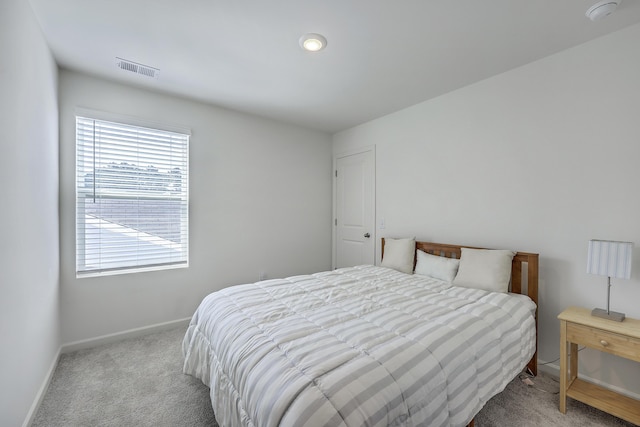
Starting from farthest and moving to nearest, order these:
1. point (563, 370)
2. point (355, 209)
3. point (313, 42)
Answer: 1. point (355, 209)
2. point (313, 42)
3. point (563, 370)

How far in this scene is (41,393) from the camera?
6.29ft

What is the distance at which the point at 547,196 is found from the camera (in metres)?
2.33

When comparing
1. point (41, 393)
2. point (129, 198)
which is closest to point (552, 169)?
point (129, 198)

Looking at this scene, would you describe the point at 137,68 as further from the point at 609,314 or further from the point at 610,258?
the point at 609,314

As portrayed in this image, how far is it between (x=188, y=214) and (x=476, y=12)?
326cm

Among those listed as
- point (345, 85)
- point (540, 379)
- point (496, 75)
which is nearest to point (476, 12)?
point (496, 75)

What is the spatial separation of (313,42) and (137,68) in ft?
5.56

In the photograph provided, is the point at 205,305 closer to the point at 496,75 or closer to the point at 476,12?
the point at 476,12

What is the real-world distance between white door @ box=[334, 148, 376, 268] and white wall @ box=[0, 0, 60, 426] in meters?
3.36

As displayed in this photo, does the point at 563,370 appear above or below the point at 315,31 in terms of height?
below

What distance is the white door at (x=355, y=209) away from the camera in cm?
394

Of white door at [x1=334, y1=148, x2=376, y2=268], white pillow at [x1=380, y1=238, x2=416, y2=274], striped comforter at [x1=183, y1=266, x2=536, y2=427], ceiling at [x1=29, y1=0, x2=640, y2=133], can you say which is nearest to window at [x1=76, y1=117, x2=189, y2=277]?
ceiling at [x1=29, y1=0, x2=640, y2=133]

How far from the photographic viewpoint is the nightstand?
1.66m

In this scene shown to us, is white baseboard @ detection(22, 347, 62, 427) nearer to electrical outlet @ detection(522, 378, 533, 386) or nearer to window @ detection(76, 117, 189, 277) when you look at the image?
window @ detection(76, 117, 189, 277)
